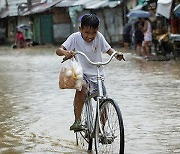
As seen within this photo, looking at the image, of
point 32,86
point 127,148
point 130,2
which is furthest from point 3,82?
point 130,2

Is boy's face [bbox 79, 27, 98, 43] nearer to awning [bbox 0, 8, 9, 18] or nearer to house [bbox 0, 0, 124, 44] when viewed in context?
house [bbox 0, 0, 124, 44]

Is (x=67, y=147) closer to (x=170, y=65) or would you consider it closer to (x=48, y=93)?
(x=48, y=93)

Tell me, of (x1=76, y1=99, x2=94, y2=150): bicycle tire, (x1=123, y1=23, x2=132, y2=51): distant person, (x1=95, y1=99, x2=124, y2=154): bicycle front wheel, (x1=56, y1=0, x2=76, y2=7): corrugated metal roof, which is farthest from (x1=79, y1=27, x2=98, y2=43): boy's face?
(x1=56, y1=0, x2=76, y2=7): corrugated metal roof

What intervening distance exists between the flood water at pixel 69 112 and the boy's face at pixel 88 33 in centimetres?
125

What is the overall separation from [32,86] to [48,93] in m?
1.55

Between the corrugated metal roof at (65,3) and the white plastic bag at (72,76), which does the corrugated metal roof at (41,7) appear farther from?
the white plastic bag at (72,76)

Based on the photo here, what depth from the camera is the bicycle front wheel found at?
552 cm

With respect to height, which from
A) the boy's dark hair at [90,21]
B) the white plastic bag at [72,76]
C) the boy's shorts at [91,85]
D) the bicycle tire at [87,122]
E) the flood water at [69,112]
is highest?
the boy's dark hair at [90,21]

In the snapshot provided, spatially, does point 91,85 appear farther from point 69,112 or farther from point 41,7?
point 41,7

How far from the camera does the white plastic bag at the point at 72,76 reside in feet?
19.6

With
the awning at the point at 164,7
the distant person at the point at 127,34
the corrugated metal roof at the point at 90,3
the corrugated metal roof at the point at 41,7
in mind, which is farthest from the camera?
the corrugated metal roof at the point at 41,7

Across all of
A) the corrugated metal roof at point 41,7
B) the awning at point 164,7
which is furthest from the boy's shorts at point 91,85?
the corrugated metal roof at point 41,7

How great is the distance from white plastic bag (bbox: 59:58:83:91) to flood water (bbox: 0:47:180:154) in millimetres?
814

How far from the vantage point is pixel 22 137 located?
7359 millimetres
